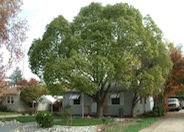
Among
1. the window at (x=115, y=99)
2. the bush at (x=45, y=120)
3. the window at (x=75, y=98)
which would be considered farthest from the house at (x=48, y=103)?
the bush at (x=45, y=120)

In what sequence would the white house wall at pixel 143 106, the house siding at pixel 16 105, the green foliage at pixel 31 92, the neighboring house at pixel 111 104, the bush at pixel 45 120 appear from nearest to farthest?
the bush at pixel 45 120 → the neighboring house at pixel 111 104 → the white house wall at pixel 143 106 → the green foliage at pixel 31 92 → the house siding at pixel 16 105

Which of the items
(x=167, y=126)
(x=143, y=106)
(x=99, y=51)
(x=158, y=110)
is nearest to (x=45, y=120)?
(x=99, y=51)

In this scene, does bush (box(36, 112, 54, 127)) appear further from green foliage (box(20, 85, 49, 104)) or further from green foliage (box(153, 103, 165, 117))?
green foliage (box(20, 85, 49, 104))

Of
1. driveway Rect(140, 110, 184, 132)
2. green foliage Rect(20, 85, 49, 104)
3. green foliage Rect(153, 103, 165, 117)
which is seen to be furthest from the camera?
green foliage Rect(20, 85, 49, 104)

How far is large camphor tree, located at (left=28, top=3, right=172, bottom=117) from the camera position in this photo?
23.9 metres

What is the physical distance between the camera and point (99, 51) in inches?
979

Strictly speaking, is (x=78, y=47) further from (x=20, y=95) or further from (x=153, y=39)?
(x=20, y=95)

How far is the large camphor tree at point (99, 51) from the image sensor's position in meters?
23.9

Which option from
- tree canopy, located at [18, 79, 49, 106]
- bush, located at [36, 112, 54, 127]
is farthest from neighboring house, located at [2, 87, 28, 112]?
bush, located at [36, 112, 54, 127]

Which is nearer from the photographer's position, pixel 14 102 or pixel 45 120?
pixel 45 120

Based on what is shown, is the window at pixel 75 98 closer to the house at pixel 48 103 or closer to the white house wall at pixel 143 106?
the house at pixel 48 103

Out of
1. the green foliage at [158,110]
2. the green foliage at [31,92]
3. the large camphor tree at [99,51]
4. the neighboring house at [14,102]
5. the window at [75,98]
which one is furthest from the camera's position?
the neighboring house at [14,102]

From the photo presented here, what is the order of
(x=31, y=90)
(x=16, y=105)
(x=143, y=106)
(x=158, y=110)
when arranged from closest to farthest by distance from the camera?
(x=158, y=110) → (x=143, y=106) → (x=31, y=90) → (x=16, y=105)

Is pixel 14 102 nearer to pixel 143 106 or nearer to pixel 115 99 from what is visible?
pixel 115 99
